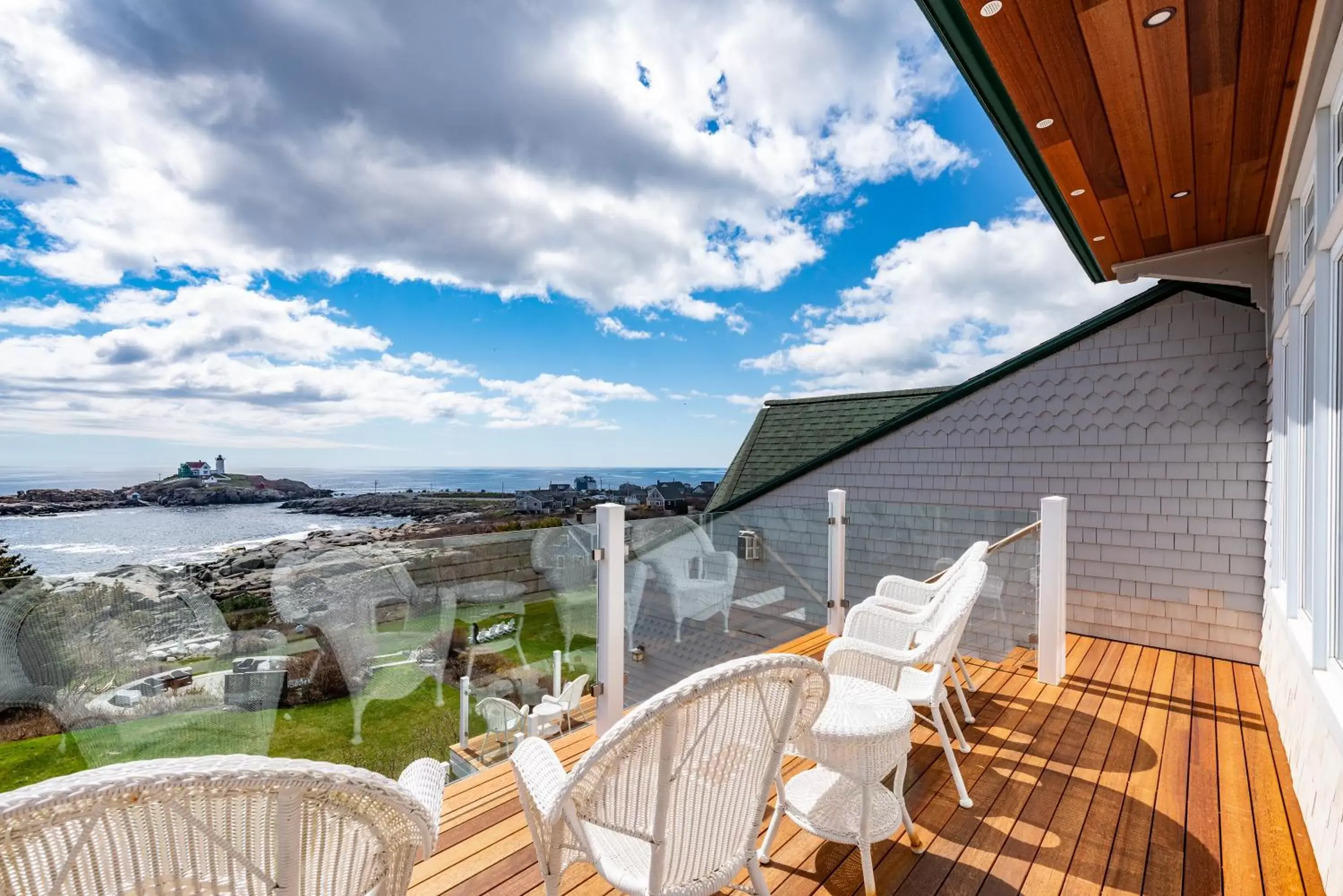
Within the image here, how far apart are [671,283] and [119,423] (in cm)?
1367

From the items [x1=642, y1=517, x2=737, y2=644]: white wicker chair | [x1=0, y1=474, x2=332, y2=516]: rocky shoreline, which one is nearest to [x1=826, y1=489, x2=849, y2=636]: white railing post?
[x1=642, y1=517, x2=737, y2=644]: white wicker chair

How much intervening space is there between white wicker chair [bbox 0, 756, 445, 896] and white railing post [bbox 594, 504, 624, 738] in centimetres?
215

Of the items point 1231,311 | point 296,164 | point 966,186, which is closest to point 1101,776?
point 1231,311

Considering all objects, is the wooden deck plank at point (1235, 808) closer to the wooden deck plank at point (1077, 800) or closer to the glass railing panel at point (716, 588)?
the wooden deck plank at point (1077, 800)

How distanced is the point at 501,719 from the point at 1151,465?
17.7ft

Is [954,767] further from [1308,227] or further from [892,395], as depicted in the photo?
[892,395]

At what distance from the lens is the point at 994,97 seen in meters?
2.83

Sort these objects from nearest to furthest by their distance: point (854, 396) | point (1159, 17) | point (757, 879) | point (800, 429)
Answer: point (757, 879), point (1159, 17), point (854, 396), point (800, 429)

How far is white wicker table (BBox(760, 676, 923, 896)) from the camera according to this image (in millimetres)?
2020

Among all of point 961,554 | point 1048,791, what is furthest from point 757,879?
point 961,554

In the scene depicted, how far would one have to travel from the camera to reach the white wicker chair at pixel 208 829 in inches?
34.1

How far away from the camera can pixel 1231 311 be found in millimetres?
4816

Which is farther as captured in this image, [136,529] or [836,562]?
[836,562]

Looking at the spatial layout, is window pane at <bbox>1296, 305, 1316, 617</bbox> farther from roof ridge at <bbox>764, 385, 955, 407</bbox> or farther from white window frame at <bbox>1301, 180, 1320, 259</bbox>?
roof ridge at <bbox>764, 385, 955, 407</bbox>
